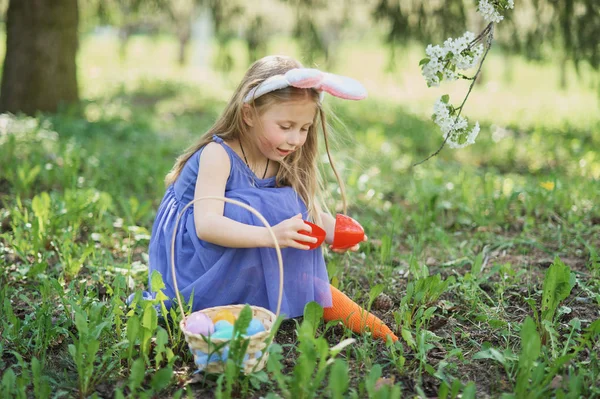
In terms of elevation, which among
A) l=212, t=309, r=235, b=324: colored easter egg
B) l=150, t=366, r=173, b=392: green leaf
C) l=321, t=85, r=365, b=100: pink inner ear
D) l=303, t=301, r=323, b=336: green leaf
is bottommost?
l=150, t=366, r=173, b=392: green leaf

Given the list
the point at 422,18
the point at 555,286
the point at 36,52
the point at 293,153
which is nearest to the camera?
the point at 555,286

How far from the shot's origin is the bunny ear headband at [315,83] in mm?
2150

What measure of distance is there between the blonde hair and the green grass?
171mm

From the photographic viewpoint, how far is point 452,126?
2.20 m

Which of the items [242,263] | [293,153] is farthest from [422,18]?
[242,263]

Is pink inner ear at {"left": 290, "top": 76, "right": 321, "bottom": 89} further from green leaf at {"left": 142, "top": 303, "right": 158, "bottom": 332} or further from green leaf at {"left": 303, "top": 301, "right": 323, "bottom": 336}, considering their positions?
green leaf at {"left": 142, "top": 303, "right": 158, "bottom": 332}

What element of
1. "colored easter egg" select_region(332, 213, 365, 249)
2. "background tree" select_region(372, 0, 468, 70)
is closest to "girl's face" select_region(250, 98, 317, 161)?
"colored easter egg" select_region(332, 213, 365, 249)

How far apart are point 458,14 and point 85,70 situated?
726 cm

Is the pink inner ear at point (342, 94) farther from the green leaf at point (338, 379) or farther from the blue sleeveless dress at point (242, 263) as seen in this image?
the green leaf at point (338, 379)

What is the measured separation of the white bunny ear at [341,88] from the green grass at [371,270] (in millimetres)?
400

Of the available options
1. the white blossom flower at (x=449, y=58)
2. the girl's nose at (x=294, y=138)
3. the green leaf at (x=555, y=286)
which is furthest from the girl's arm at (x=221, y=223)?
the green leaf at (x=555, y=286)

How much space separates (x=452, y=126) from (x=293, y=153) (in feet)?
2.08

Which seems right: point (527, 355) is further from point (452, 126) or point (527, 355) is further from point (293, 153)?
point (293, 153)

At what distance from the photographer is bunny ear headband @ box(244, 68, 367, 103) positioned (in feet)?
7.06
